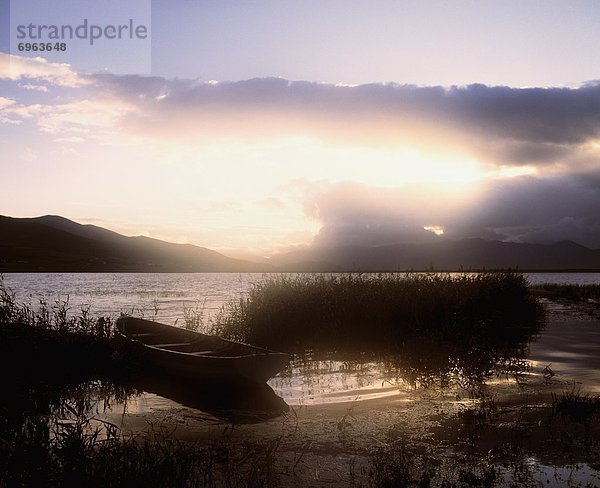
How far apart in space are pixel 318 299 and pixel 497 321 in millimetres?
10481

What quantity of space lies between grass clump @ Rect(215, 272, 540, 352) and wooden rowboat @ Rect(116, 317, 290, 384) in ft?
12.7

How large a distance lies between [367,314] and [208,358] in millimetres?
11943

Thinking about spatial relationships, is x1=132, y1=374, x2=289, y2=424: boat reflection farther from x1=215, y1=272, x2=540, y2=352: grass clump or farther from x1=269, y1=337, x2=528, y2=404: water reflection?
x1=215, y1=272, x2=540, y2=352: grass clump

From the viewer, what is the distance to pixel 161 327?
65.2 ft

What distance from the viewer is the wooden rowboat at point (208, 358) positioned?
12.9 m

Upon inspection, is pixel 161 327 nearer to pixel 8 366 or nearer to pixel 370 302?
pixel 8 366

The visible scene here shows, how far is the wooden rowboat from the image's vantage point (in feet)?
42.4

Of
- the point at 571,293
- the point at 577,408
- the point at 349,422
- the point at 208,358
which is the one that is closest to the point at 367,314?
the point at 208,358

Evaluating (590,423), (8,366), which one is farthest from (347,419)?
(8,366)

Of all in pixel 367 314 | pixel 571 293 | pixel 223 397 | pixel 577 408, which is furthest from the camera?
pixel 571 293

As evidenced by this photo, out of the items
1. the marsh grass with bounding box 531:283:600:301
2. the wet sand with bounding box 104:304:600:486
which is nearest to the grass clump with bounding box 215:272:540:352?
the wet sand with bounding box 104:304:600:486

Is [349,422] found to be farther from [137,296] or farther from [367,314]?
[137,296]

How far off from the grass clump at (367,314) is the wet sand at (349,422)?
7154 millimetres

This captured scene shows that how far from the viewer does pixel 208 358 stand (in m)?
13.4
